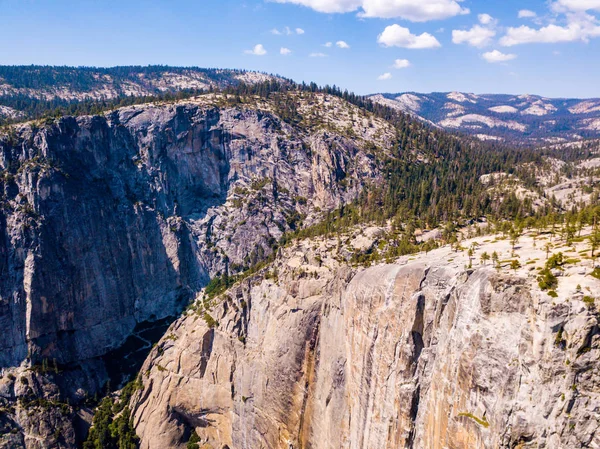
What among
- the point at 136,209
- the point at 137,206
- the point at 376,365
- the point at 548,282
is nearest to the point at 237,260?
the point at 136,209

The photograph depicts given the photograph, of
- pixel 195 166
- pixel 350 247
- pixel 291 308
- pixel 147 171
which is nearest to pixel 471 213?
pixel 350 247

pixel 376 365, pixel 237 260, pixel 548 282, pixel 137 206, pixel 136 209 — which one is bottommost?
pixel 237 260

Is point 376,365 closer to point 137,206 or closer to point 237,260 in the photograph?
point 237,260

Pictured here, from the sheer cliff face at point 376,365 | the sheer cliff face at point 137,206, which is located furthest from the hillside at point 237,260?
the sheer cliff face at point 137,206

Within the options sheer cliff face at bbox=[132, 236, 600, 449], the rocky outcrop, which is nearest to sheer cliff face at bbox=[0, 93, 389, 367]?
the rocky outcrop

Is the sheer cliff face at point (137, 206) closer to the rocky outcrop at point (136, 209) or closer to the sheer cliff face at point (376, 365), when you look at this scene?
the rocky outcrop at point (136, 209)

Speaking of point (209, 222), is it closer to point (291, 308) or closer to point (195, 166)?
point (195, 166)

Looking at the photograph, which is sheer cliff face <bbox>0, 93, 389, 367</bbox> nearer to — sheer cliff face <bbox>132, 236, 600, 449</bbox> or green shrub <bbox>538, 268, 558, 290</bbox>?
sheer cliff face <bbox>132, 236, 600, 449</bbox>
